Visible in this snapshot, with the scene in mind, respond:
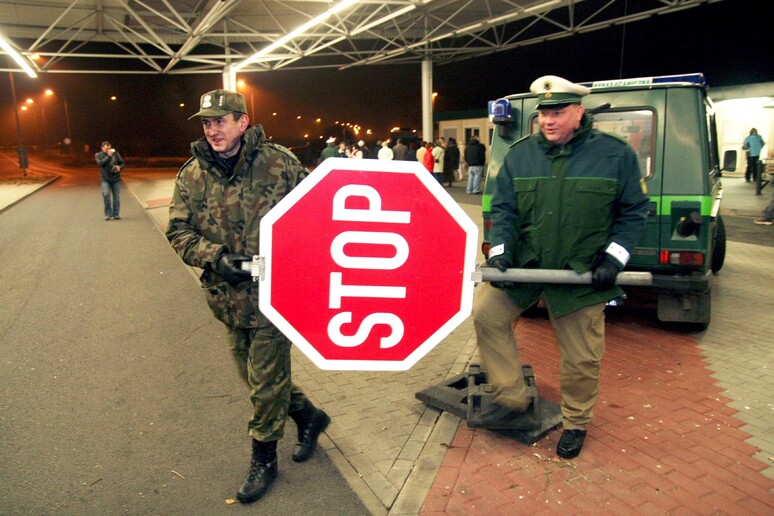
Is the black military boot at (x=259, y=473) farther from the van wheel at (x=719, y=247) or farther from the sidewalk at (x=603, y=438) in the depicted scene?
the van wheel at (x=719, y=247)

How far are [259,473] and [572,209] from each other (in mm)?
2232

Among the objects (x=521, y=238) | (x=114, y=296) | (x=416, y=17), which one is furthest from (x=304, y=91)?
(x=521, y=238)

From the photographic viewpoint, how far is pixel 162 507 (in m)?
3.06

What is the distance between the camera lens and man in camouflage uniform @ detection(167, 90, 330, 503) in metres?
3.01

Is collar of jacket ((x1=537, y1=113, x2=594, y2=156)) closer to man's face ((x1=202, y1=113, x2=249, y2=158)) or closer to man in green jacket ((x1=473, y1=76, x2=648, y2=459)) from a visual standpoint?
man in green jacket ((x1=473, y1=76, x2=648, y2=459))

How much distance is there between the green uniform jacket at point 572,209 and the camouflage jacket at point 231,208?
4.11ft

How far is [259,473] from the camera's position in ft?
10.4

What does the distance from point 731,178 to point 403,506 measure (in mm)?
24982

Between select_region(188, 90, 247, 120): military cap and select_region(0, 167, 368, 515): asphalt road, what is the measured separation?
6.72 feet

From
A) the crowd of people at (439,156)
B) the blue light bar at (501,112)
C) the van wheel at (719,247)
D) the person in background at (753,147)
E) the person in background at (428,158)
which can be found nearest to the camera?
the blue light bar at (501,112)

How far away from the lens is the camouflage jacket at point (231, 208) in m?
3.00

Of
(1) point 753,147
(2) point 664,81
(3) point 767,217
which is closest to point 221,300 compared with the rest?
(2) point 664,81

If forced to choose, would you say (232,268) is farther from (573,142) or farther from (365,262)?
(573,142)

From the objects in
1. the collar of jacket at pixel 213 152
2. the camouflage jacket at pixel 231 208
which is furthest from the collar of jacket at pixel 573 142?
the collar of jacket at pixel 213 152
